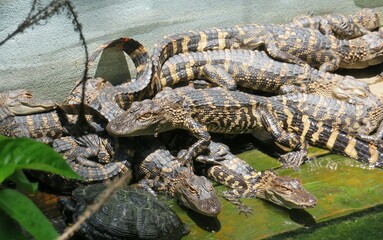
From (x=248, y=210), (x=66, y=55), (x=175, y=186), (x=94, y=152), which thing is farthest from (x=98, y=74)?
(x=248, y=210)

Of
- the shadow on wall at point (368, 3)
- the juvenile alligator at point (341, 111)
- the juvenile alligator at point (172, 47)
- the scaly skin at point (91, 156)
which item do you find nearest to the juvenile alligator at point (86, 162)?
the scaly skin at point (91, 156)

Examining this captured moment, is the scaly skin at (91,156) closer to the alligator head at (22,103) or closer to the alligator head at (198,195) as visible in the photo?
the alligator head at (22,103)

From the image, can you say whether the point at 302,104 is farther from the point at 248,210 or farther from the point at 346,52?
the point at 248,210

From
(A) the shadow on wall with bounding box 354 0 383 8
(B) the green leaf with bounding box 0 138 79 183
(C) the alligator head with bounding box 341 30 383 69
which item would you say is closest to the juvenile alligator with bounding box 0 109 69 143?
(B) the green leaf with bounding box 0 138 79 183

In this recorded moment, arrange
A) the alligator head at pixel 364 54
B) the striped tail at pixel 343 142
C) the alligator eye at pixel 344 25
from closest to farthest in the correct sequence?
the striped tail at pixel 343 142 → the alligator head at pixel 364 54 → the alligator eye at pixel 344 25

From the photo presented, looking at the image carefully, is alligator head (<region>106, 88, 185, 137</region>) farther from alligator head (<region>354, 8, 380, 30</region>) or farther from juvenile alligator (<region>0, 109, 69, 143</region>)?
alligator head (<region>354, 8, 380, 30</region>)

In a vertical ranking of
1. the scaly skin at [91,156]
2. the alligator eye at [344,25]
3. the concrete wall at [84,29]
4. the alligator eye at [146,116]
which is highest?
the concrete wall at [84,29]

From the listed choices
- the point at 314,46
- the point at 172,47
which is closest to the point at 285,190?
the point at 172,47
